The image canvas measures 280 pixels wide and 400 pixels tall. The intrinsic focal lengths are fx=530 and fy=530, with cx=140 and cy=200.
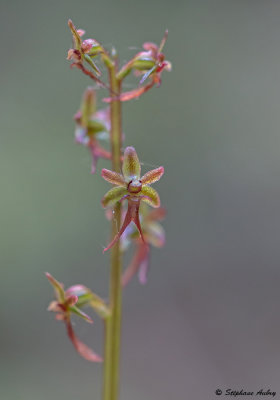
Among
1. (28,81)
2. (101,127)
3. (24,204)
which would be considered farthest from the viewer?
(28,81)

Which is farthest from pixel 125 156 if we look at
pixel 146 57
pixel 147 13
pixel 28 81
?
pixel 147 13

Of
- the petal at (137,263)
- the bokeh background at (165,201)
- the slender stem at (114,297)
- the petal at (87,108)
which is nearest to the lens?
the slender stem at (114,297)

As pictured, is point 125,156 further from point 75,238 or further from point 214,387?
point 75,238

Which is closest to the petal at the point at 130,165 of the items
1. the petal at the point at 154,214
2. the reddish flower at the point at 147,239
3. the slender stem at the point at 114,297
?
the slender stem at the point at 114,297

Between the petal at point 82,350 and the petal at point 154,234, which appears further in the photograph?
the petal at point 154,234

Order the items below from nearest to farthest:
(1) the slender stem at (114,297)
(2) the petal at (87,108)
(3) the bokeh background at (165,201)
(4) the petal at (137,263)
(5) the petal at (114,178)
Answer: (5) the petal at (114,178) → (1) the slender stem at (114,297) → (2) the petal at (87,108) → (4) the petal at (137,263) → (3) the bokeh background at (165,201)

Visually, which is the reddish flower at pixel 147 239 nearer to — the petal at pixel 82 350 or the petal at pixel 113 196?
the petal at pixel 82 350

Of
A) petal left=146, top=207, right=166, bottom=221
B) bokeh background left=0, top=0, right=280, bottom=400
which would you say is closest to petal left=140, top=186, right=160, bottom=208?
petal left=146, top=207, right=166, bottom=221
